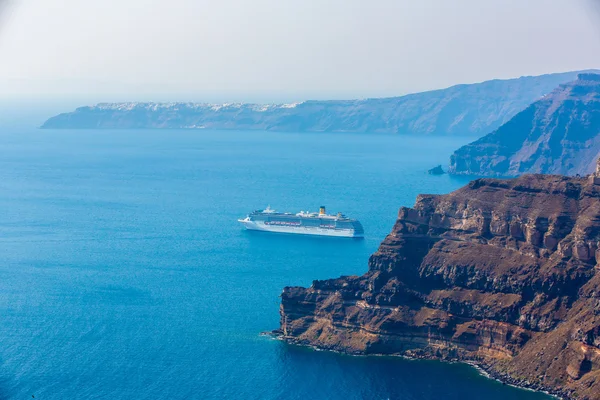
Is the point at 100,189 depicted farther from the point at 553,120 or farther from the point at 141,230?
the point at 553,120

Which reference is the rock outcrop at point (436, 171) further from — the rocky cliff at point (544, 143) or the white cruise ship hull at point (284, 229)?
the white cruise ship hull at point (284, 229)

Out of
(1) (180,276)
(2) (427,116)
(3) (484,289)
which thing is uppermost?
(2) (427,116)

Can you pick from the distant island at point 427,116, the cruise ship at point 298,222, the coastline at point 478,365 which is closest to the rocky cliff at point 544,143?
the distant island at point 427,116

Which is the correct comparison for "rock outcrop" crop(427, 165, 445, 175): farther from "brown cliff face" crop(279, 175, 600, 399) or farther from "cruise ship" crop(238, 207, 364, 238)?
"brown cliff face" crop(279, 175, 600, 399)

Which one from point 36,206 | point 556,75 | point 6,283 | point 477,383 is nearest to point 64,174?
point 36,206

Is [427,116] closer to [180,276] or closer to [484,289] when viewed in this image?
[180,276]

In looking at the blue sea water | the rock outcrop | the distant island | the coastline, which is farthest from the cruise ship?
the distant island

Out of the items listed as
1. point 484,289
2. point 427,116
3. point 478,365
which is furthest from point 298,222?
point 427,116

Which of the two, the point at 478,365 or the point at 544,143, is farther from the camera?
the point at 544,143
